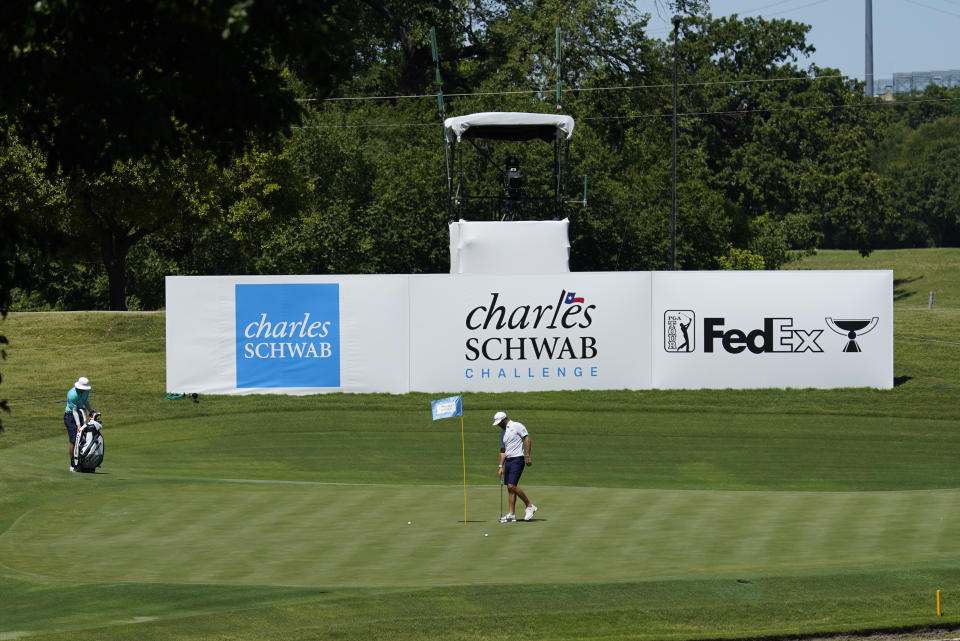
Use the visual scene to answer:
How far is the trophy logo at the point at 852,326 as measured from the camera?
103 feet

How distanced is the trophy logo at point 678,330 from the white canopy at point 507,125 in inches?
276

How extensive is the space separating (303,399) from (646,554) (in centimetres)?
1654

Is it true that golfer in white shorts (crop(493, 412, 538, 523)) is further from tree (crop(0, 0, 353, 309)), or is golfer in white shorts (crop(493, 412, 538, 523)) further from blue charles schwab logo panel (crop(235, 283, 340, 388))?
blue charles schwab logo panel (crop(235, 283, 340, 388))

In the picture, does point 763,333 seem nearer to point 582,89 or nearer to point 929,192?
point 582,89

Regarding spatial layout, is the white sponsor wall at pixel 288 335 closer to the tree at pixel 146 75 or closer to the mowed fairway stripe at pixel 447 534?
the mowed fairway stripe at pixel 447 534

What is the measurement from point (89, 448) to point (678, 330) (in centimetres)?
1458

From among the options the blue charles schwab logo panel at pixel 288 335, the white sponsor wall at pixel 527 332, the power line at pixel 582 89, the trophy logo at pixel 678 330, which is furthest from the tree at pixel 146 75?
the power line at pixel 582 89

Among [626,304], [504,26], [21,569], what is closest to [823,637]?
[21,569]

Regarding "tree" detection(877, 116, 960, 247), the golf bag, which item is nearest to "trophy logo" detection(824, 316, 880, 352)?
the golf bag

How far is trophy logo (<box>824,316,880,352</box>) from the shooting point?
103ft

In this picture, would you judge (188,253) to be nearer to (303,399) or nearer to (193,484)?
(303,399)

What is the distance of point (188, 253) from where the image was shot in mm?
60188

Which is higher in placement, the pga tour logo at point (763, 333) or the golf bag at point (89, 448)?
the pga tour logo at point (763, 333)

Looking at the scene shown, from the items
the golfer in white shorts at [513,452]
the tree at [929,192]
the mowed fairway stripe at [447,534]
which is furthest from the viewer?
the tree at [929,192]
